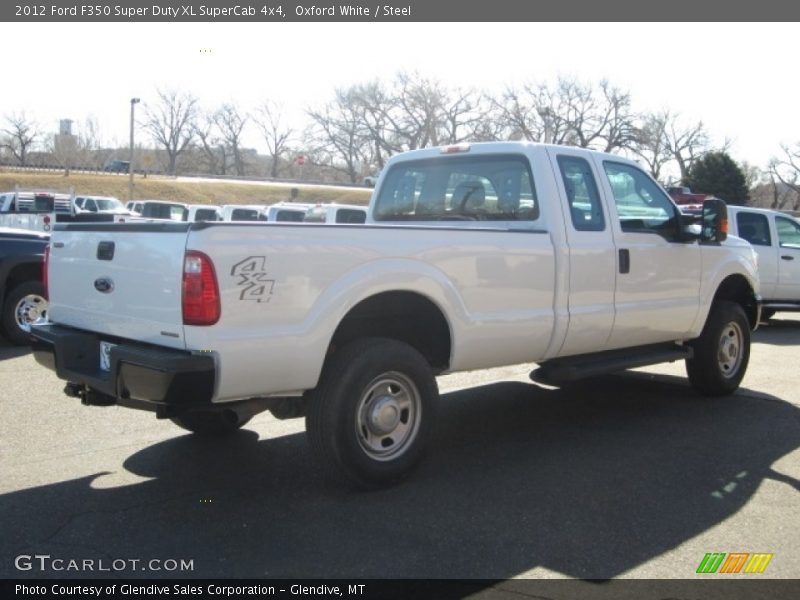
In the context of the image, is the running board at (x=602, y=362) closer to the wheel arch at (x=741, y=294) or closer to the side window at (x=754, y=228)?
the wheel arch at (x=741, y=294)

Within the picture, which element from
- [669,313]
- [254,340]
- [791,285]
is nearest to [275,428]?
[254,340]

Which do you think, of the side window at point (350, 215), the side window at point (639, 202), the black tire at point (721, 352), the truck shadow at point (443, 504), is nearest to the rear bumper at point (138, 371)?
the truck shadow at point (443, 504)

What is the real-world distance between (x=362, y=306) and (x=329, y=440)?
2.72 ft

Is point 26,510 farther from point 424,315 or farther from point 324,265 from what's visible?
point 424,315

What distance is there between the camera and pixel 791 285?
42.1 feet

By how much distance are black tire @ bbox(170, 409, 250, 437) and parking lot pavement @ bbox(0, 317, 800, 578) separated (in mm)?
109

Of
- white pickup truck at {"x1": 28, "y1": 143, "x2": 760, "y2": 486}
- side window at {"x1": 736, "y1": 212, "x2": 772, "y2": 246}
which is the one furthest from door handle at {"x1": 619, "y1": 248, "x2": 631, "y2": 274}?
side window at {"x1": 736, "y1": 212, "x2": 772, "y2": 246}

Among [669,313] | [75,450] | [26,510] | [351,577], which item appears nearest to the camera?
[351,577]

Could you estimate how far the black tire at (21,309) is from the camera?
354 inches

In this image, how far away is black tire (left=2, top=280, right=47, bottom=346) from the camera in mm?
8992

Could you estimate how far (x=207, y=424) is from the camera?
546cm

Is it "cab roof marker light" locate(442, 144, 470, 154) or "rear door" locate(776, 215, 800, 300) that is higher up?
"cab roof marker light" locate(442, 144, 470, 154)

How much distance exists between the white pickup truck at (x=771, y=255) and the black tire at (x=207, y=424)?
974cm

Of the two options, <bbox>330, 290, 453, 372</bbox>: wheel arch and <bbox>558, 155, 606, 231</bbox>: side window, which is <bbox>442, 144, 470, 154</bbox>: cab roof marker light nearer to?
<bbox>558, 155, 606, 231</bbox>: side window
